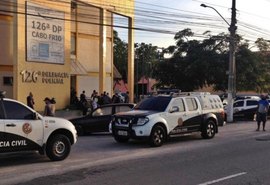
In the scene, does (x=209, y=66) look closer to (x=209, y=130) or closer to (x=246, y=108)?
(x=246, y=108)

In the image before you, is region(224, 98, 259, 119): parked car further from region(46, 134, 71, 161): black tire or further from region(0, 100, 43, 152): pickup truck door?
region(0, 100, 43, 152): pickup truck door

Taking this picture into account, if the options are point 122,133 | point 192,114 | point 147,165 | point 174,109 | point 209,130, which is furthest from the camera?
point 209,130

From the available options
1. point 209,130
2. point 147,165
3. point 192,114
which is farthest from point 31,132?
point 209,130

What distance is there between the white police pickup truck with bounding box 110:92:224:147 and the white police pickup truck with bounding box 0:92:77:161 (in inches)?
127

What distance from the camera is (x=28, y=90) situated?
30656mm

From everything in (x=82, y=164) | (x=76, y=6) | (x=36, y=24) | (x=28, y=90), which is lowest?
(x=82, y=164)

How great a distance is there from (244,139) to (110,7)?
75.4 feet

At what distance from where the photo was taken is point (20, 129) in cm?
1152

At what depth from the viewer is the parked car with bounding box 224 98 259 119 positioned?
31891 mm

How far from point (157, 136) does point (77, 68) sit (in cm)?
2180

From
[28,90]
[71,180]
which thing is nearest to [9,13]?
[28,90]

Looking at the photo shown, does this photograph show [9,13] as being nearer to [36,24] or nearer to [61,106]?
[36,24]

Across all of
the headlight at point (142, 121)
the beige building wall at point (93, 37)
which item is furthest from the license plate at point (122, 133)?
the beige building wall at point (93, 37)

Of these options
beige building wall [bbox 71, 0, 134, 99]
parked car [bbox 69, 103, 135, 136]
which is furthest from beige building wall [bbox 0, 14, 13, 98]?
parked car [bbox 69, 103, 135, 136]
